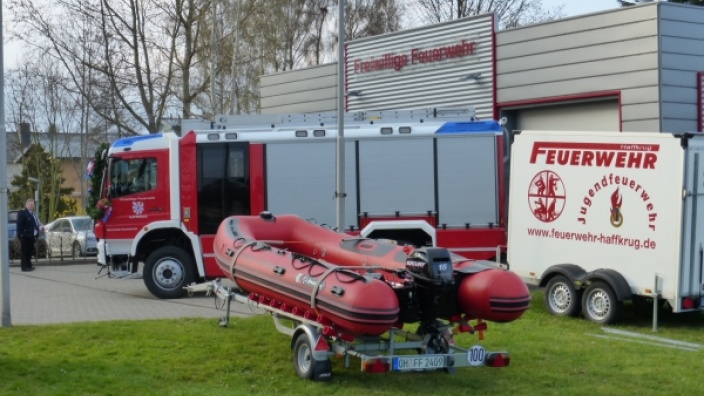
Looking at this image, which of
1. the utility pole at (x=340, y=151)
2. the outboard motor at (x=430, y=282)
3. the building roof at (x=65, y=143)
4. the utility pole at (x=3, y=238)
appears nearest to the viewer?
the outboard motor at (x=430, y=282)

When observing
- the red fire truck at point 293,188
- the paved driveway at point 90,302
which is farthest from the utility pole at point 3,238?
the red fire truck at point 293,188

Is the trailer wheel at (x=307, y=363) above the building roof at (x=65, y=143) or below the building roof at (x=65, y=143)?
below

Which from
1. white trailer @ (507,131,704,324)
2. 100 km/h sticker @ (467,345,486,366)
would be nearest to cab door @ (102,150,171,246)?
white trailer @ (507,131,704,324)

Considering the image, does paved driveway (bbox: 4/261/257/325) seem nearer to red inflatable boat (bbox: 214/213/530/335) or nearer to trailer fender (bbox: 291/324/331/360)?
red inflatable boat (bbox: 214/213/530/335)

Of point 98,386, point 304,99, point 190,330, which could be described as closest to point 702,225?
point 190,330

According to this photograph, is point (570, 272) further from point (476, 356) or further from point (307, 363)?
point (307, 363)

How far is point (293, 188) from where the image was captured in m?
18.8

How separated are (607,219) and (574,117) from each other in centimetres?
841

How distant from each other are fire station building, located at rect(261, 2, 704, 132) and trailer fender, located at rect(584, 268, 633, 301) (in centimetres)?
668

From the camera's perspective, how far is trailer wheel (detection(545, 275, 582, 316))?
1535 cm

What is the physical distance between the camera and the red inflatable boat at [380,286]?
30.9 feet

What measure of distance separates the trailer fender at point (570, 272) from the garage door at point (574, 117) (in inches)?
263

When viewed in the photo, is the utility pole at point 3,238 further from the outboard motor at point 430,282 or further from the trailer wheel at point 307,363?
the outboard motor at point 430,282

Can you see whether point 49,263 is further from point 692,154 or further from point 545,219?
point 692,154
